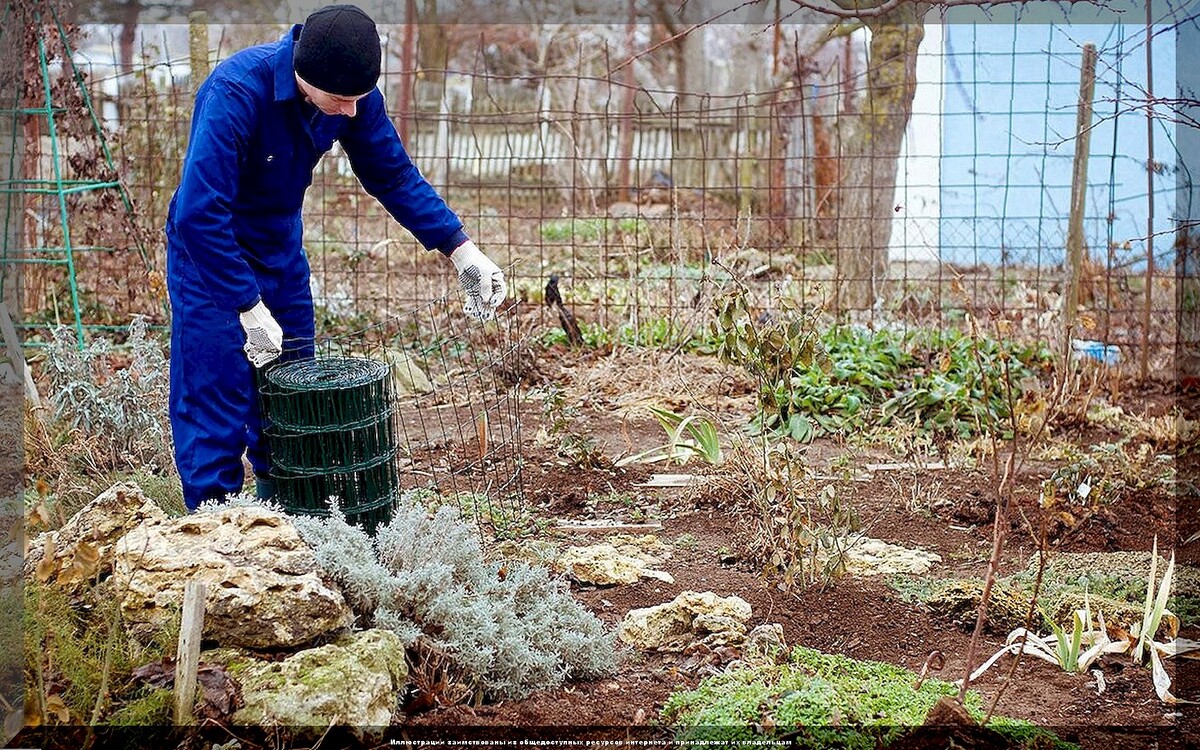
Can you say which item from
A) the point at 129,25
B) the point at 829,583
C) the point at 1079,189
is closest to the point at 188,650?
the point at 829,583

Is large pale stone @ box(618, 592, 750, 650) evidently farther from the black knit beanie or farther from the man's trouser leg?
the black knit beanie

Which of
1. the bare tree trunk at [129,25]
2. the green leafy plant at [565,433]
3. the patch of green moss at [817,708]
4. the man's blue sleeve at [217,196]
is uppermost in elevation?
the bare tree trunk at [129,25]

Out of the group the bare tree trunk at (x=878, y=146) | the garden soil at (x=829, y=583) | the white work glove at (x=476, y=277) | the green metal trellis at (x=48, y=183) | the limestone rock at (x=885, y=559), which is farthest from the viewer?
the bare tree trunk at (x=878, y=146)

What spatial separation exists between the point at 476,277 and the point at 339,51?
3.50 feet

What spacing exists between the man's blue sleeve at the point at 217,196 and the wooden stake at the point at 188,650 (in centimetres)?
127

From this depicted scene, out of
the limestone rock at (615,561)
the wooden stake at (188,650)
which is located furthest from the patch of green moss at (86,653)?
the limestone rock at (615,561)

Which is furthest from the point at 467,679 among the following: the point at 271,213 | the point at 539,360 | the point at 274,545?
the point at 539,360

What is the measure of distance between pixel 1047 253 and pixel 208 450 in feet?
23.9

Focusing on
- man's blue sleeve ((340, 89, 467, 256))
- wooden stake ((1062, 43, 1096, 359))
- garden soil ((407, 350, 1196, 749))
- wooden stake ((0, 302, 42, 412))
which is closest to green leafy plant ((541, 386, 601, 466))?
garden soil ((407, 350, 1196, 749))

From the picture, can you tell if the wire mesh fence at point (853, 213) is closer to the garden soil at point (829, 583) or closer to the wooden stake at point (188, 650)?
the garden soil at point (829, 583)

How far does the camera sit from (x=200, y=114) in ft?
12.4

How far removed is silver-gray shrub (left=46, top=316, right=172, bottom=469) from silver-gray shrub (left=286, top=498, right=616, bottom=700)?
196 centimetres

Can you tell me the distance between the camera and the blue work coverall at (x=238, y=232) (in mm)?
3691

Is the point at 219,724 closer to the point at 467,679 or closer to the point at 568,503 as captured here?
the point at 467,679
